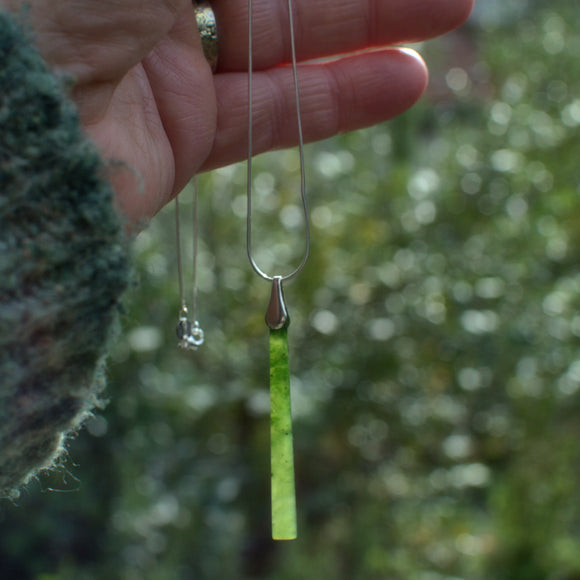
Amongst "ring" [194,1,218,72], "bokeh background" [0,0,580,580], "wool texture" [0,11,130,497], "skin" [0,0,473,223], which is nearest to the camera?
"wool texture" [0,11,130,497]

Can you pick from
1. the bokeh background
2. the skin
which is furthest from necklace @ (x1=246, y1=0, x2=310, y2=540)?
the bokeh background

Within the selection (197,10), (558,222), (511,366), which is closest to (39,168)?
(197,10)

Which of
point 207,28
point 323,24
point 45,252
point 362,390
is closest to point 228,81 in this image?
point 207,28

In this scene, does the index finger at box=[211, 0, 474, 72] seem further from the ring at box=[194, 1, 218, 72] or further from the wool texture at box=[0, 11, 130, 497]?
the wool texture at box=[0, 11, 130, 497]

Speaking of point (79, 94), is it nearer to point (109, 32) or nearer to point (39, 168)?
point (109, 32)

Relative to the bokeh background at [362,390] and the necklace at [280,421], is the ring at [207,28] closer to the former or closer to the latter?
the necklace at [280,421]

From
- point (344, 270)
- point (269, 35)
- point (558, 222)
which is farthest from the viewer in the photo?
point (558, 222)
